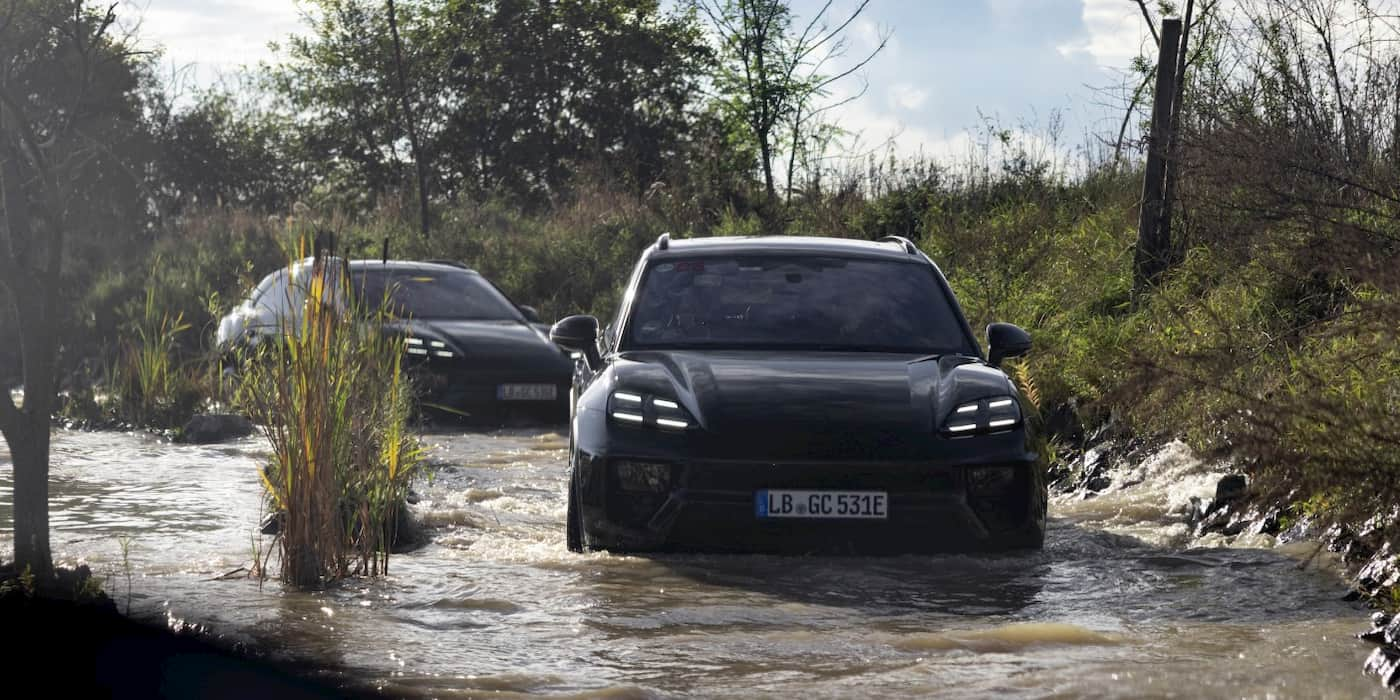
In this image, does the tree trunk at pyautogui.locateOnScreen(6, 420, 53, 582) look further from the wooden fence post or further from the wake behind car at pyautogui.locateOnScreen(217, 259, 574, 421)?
the wooden fence post

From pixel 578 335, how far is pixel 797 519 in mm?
1912

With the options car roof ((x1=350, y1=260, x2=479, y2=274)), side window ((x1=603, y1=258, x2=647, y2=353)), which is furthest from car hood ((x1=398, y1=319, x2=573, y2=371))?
side window ((x1=603, y1=258, x2=647, y2=353))

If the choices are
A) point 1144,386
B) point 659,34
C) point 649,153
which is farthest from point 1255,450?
point 659,34

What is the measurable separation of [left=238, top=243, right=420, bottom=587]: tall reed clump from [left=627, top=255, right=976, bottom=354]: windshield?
1577 millimetres

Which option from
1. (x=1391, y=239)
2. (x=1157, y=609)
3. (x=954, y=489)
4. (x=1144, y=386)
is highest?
(x=1391, y=239)

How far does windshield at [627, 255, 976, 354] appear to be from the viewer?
837 centimetres

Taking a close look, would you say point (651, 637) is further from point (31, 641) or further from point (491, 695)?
point (31, 641)

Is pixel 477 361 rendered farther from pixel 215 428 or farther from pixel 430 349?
pixel 215 428

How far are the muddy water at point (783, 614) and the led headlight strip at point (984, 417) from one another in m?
0.57

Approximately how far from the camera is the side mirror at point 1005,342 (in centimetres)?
845

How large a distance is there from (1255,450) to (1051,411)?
641 cm

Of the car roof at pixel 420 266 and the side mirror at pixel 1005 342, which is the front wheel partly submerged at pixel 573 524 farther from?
the car roof at pixel 420 266

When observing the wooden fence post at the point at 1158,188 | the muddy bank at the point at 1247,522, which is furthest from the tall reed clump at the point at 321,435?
the wooden fence post at the point at 1158,188

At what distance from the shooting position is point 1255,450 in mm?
5641
